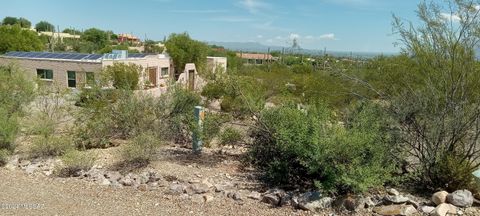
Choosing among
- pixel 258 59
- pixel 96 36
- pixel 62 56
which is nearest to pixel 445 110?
pixel 62 56

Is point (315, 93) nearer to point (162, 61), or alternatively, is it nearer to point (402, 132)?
point (402, 132)

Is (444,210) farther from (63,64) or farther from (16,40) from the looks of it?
(16,40)

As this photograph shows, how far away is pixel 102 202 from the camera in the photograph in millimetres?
5793

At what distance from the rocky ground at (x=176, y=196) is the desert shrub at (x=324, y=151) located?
32cm

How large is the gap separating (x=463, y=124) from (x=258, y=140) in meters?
3.53

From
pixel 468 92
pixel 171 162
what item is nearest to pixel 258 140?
pixel 171 162

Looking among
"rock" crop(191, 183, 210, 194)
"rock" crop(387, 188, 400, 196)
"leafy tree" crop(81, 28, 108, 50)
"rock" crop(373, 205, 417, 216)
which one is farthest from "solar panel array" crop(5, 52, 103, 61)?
"leafy tree" crop(81, 28, 108, 50)

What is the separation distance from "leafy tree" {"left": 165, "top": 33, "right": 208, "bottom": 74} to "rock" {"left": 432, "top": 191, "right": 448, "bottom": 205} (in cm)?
3427

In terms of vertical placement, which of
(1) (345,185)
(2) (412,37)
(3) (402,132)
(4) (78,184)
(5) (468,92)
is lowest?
(4) (78,184)

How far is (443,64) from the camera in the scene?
6402 mm

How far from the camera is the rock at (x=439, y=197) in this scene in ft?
18.2

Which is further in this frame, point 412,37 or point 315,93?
point 315,93

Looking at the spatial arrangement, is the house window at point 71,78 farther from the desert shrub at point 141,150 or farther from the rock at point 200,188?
the rock at point 200,188

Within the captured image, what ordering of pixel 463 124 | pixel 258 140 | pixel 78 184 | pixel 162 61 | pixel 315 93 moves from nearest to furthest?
pixel 463 124 < pixel 78 184 < pixel 258 140 < pixel 315 93 < pixel 162 61
